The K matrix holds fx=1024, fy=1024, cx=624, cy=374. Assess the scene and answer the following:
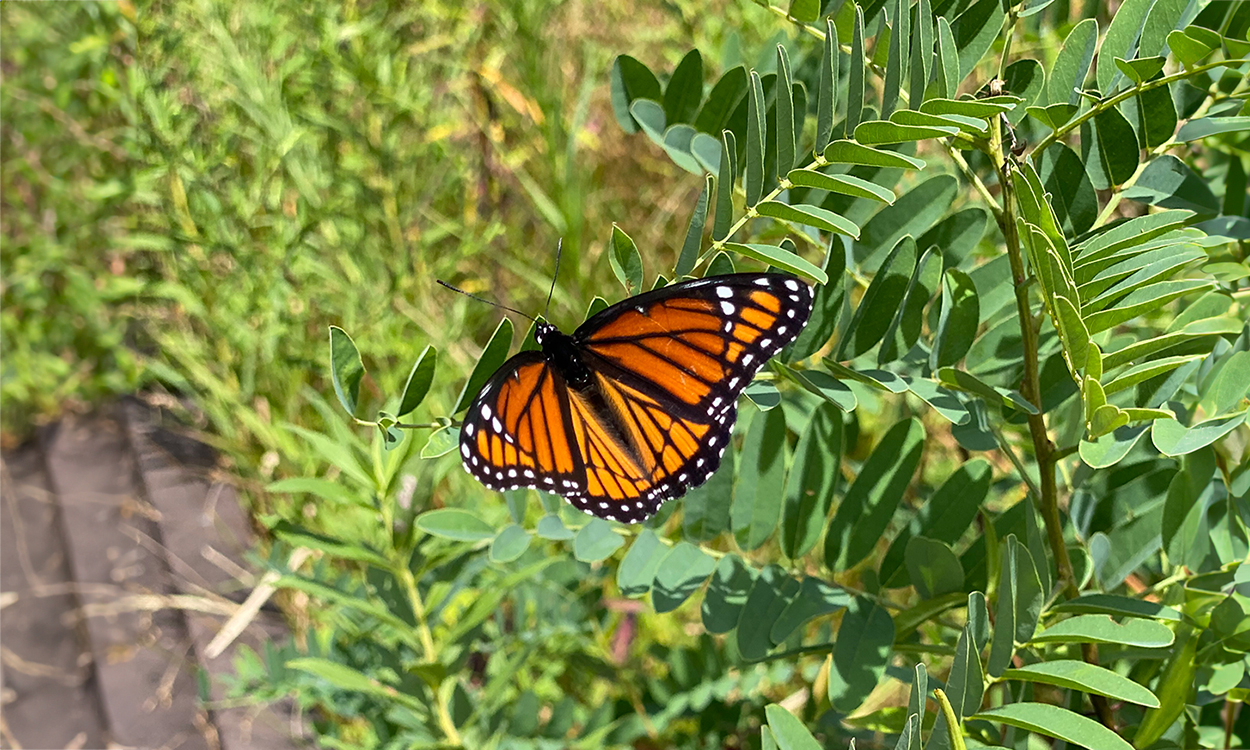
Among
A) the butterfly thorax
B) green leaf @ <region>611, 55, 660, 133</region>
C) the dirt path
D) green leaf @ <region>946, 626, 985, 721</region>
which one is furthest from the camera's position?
the dirt path

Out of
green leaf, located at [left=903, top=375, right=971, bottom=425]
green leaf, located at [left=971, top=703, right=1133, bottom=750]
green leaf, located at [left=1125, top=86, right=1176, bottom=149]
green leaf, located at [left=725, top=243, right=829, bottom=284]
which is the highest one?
green leaf, located at [left=1125, top=86, right=1176, bottom=149]

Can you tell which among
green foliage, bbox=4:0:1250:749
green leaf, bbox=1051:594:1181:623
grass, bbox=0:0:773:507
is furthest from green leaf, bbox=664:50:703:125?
grass, bbox=0:0:773:507

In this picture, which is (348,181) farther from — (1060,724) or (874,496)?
(1060,724)

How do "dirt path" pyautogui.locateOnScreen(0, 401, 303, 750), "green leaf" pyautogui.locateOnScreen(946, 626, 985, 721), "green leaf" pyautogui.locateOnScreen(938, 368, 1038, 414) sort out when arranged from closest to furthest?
"green leaf" pyautogui.locateOnScreen(946, 626, 985, 721)
"green leaf" pyautogui.locateOnScreen(938, 368, 1038, 414)
"dirt path" pyautogui.locateOnScreen(0, 401, 303, 750)

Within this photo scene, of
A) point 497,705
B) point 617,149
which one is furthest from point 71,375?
point 497,705

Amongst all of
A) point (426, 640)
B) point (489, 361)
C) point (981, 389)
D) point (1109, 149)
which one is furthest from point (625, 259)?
point (426, 640)

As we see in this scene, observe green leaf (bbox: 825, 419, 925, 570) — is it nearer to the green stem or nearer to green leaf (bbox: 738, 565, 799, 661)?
green leaf (bbox: 738, 565, 799, 661)
